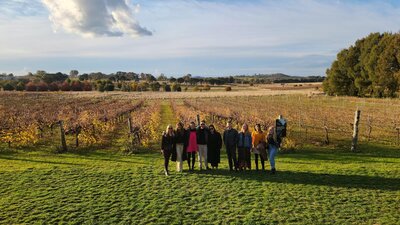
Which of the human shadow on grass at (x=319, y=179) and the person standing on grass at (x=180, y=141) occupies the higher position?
the person standing on grass at (x=180, y=141)

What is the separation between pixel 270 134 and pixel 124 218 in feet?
17.5

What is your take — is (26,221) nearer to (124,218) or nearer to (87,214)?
(87,214)

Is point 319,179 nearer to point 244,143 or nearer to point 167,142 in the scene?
point 244,143

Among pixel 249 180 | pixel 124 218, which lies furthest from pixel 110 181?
pixel 249 180

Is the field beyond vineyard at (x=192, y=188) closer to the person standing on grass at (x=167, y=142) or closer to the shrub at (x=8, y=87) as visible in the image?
the person standing on grass at (x=167, y=142)


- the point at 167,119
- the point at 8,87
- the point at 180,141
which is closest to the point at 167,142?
the point at 180,141

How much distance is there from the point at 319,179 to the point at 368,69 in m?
49.7

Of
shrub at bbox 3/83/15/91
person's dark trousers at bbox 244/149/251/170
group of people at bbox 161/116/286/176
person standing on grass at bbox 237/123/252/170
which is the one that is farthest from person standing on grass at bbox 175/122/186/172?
shrub at bbox 3/83/15/91

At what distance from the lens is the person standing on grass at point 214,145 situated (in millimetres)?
11742

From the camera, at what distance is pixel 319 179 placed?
10820 mm

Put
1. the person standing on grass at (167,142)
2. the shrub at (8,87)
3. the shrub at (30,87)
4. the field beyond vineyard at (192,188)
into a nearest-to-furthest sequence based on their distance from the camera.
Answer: the field beyond vineyard at (192,188), the person standing on grass at (167,142), the shrub at (8,87), the shrub at (30,87)

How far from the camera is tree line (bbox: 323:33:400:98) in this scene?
5062 centimetres

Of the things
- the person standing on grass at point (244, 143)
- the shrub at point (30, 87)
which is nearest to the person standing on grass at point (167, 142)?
the person standing on grass at point (244, 143)

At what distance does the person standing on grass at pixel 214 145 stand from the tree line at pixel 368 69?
44.0 meters
